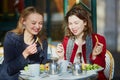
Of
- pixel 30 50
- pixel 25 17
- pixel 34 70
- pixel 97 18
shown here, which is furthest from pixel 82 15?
pixel 97 18

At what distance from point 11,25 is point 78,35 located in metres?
3.22

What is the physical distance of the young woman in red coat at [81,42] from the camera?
3.88 m

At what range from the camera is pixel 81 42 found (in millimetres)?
4047

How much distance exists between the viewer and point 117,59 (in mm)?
7535

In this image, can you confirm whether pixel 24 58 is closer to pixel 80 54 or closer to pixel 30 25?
pixel 30 25

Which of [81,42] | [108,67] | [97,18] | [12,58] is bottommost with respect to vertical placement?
[108,67]

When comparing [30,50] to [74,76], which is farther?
[30,50]

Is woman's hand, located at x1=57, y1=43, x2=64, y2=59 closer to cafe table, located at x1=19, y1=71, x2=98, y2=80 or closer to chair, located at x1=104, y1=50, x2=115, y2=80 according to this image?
cafe table, located at x1=19, y1=71, x2=98, y2=80

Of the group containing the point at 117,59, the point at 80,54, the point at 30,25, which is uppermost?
the point at 30,25

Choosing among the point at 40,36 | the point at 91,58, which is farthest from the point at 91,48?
the point at 40,36

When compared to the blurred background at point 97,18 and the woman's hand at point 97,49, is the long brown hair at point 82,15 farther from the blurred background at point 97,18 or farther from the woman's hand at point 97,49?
the blurred background at point 97,18

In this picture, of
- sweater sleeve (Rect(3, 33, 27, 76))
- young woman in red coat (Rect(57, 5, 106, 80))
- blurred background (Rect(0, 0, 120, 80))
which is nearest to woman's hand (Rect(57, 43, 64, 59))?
young woman in red coat (Rect(57, 5, 106, 80))

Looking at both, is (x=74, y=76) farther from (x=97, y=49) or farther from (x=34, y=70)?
(x=97, y=49)

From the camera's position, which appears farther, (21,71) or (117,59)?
(117,59)
